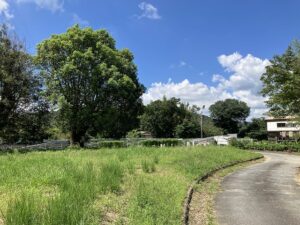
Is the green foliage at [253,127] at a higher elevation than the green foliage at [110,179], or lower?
higher

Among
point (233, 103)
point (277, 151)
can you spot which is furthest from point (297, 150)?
point (233, 103)

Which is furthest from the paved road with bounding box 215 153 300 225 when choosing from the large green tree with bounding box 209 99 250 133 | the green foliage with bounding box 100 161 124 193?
the large green tree with bounding box 209 99 250 133

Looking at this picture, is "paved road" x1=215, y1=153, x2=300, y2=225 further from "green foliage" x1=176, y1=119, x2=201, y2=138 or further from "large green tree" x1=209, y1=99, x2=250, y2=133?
"large green tree" x1=209, y1=99, x2=250, y2=133

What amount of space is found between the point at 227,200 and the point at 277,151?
3677 centimetres

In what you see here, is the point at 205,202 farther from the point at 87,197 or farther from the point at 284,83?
the point at 284,83

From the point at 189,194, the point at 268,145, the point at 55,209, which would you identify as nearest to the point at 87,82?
the point at 268,145

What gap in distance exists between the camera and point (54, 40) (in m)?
39.2

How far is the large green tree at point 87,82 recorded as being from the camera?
1499 inches

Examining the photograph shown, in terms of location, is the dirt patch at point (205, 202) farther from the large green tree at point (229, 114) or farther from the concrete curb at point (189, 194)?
the large green tree at point (229, 114)

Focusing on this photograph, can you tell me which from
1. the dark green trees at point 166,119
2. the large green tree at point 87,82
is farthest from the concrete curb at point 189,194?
the dark green trees at point 166,119

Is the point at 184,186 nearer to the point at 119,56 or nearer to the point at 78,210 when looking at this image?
the point at 78,210

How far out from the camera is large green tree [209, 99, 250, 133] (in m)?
107

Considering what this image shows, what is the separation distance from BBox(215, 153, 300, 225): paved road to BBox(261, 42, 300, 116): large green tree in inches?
236

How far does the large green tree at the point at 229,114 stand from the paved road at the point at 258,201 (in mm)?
88182
